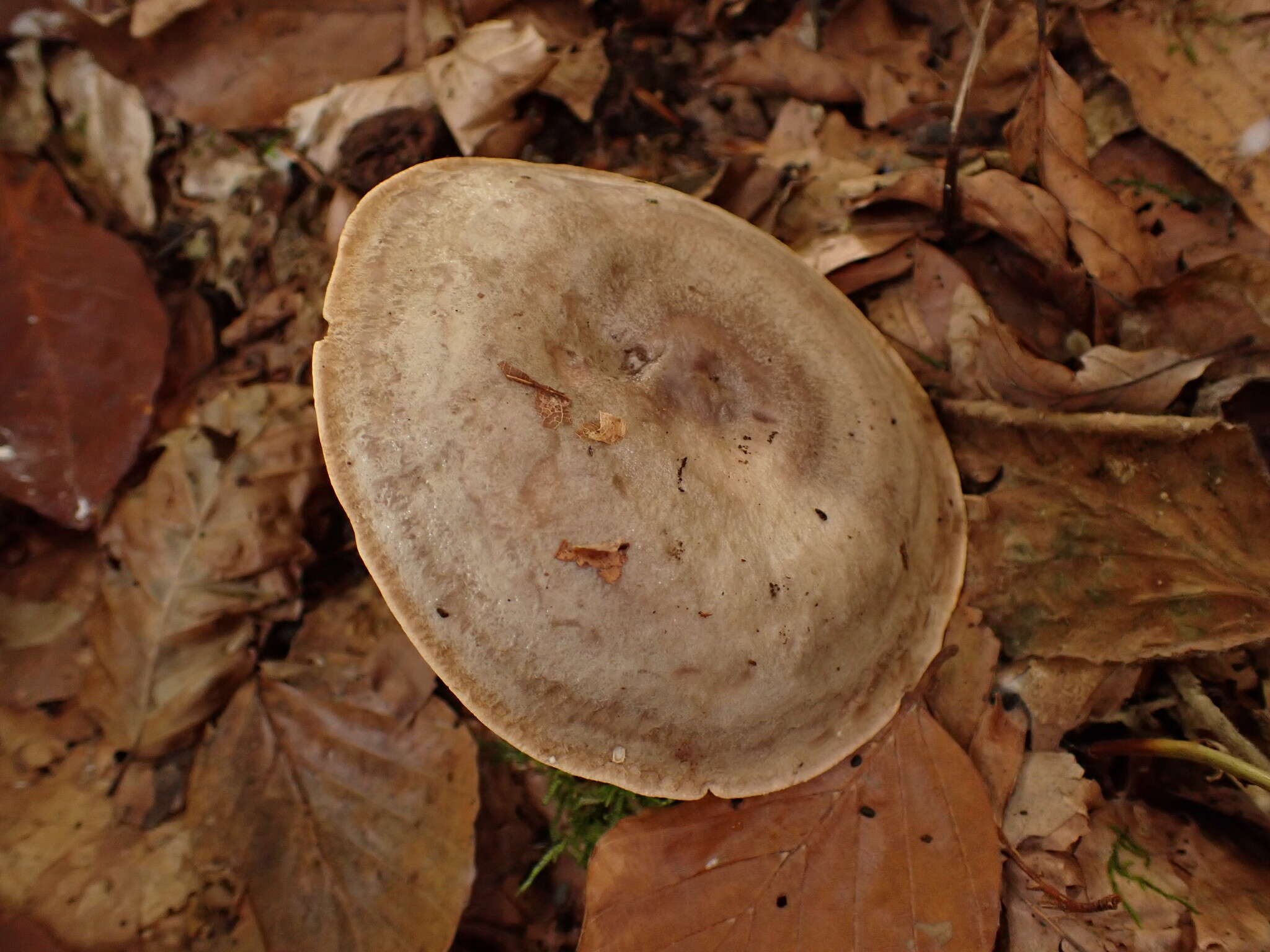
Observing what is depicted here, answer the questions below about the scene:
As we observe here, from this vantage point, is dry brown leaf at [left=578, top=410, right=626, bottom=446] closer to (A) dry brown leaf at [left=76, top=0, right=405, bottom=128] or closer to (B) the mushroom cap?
(B) the mushroom cap

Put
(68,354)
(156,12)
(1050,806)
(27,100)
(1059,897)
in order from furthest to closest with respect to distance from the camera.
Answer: (27,100), (156,12), (68,354), (1050,806), (1059,897)

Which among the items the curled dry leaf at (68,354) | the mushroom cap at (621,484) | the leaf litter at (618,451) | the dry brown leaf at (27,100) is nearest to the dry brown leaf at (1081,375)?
the leaf litter at (618,451)

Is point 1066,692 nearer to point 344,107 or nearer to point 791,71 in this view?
point 791,71

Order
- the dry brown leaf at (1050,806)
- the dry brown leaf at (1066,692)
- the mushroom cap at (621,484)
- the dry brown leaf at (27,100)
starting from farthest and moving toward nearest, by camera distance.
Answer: the dry brown leaf at (27,100) < the dry brown leaf at (1066,692) < the dry brown leaf at (1050,806) < the mushroom cap at (621,484)

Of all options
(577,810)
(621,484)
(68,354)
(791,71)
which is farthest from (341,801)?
(791,71)

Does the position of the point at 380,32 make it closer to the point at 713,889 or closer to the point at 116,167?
the point at 116,167

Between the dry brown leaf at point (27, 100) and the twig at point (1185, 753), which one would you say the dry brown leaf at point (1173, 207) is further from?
the dry brown leaf at point (27, 100)

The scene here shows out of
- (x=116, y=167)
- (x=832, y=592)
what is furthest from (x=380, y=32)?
(x=832, y=592)
